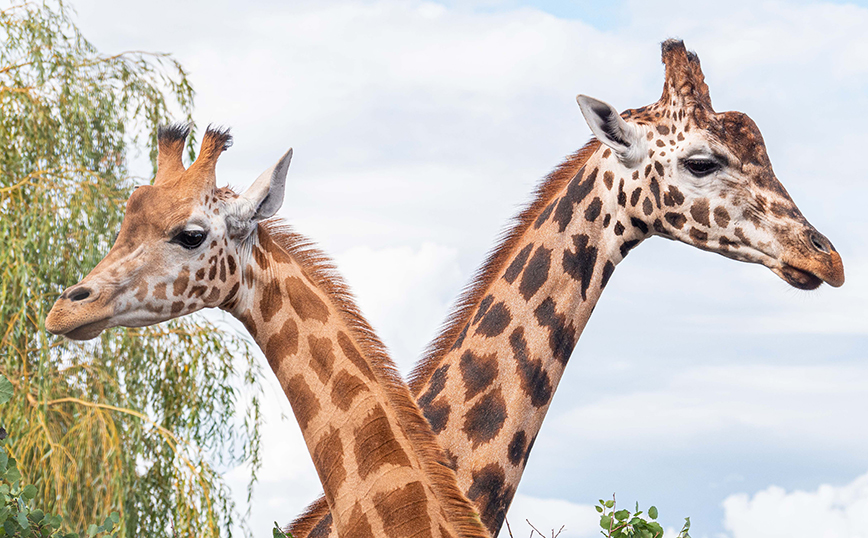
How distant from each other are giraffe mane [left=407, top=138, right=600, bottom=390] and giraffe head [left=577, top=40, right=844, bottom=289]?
538 millimetres

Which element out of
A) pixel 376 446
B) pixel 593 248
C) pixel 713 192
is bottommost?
pixel 376 446

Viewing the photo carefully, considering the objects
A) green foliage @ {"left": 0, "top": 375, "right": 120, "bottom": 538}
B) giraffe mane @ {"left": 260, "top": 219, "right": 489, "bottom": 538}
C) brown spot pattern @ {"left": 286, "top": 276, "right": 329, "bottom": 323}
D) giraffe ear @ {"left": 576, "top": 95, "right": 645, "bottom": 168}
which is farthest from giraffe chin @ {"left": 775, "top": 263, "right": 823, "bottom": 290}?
green foliage @ {"left": 0, "top": 375, "right": 120, "bottom": 538}

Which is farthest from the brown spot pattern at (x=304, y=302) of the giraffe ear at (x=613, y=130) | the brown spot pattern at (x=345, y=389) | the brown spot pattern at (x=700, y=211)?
the brown spot pattern at (x=700, y=211)

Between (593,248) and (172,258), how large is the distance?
2.77 m

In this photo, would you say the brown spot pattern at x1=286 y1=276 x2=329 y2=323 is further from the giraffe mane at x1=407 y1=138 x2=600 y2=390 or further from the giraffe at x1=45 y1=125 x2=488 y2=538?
the giraffe mane at x1=407 y1=138 x2=600 y2=390

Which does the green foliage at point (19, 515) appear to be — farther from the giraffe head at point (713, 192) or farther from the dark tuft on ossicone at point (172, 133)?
the giraffe head at point (713, 192)

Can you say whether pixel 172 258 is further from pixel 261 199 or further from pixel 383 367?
pixel 383 367

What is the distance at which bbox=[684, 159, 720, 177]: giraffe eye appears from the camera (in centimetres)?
586

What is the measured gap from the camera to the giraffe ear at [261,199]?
15.3 feet

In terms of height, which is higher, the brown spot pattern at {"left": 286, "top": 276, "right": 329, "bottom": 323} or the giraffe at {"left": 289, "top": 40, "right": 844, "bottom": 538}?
the giraffe at {"left": 289, "top": 40, "right": 844, "bottom": 538}

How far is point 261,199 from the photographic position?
468 centimetres

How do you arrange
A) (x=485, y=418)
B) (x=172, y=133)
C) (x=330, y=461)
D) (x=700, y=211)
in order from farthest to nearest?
(x=700, y=211), (x=485, y=418), (x=172, y=133), (x=330, y=461)

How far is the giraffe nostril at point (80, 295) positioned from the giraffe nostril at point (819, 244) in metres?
4.44

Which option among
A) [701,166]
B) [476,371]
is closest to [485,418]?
[476,371]
